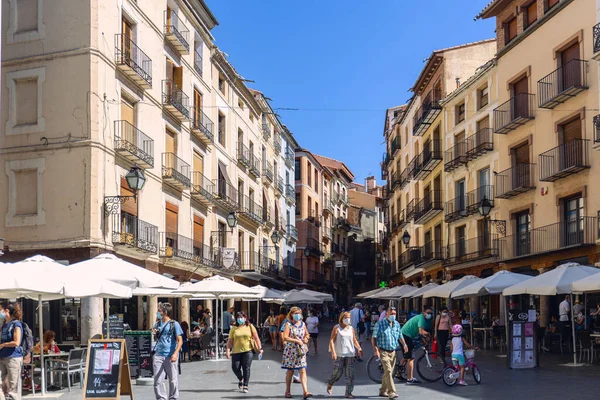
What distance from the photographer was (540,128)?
30.9 m

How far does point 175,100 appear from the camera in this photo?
30.7 metres

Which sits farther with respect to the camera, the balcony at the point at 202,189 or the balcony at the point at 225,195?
the balcony at the point at 225,195

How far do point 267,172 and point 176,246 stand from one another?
1940 centimetres

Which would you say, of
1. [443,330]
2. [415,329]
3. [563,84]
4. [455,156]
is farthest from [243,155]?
[415,329]

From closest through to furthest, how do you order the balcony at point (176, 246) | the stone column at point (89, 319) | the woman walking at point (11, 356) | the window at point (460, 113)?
the woman walking at point (11, 356)
the stone column at point (89, 319)
the balcony at point (176, 246)
the window at point (460, 113)

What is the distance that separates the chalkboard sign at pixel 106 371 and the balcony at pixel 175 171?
1729 cm

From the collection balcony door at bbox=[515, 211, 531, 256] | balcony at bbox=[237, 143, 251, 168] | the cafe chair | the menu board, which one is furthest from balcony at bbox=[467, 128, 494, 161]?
the cafe chair

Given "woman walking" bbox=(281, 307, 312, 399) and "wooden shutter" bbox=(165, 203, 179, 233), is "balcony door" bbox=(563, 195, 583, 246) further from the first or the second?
"woman walking" bbox=(281, 307, 312, 399)

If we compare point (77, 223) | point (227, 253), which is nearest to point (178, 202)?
point (227, 253)

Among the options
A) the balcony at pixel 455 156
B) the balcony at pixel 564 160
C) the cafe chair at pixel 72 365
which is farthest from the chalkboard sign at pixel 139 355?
the balcony at pixel 455 156

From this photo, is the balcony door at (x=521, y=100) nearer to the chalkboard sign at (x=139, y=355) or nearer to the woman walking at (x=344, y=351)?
the chalkboard sign at (x=139, y=355)

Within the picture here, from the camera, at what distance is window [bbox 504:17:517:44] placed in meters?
34.7

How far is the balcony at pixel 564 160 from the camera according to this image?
90.0 feet

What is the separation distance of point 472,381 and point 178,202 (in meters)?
17.8
